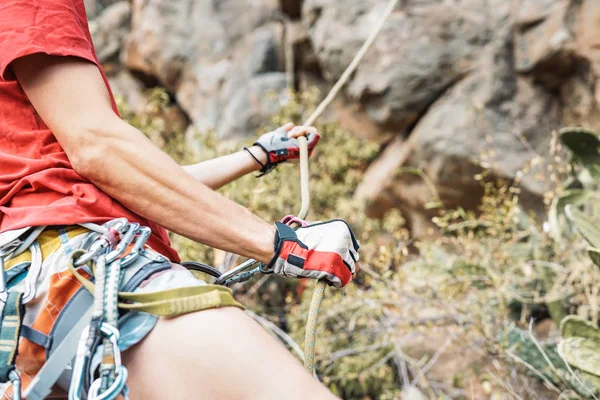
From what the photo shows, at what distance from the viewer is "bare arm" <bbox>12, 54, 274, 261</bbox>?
100cm

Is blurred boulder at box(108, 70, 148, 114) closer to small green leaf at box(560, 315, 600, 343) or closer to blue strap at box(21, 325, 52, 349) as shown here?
small green leaf at box(560, 315, 600, 343)

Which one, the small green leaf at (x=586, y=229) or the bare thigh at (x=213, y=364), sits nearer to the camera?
the bare thigh at (x=213, y=364)

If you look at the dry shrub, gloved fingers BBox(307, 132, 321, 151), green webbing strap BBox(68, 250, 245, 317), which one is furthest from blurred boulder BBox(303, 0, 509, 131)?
green webbing strap BBox(68, 250, 245, 317)

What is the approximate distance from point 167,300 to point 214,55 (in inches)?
226

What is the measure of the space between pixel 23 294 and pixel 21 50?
429 mm

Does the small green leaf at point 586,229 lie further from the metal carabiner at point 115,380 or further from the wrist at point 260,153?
the metal carabiner at point 115,380

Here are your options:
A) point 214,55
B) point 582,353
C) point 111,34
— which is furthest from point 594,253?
point 111,34

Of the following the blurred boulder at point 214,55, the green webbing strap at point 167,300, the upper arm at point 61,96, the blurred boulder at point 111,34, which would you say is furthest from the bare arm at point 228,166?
the blurred boulder at point 111,34

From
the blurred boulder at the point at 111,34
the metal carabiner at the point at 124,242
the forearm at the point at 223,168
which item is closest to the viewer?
the metal carabiner at the point at 124,242

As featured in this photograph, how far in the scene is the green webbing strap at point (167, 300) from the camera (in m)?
0.92

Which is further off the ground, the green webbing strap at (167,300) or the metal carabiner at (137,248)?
the metal carabiner at (137,248)

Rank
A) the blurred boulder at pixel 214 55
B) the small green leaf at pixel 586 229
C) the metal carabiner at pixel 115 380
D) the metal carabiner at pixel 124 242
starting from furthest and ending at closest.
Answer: the blurred boulder at pixel 214 55, the small green leaf at pixel 586 229, the metal carabiner at pixel 124 242, the metal carabiner at pixel 115 380

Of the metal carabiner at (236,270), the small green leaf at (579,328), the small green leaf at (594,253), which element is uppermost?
the metal carabiner at (236,270)

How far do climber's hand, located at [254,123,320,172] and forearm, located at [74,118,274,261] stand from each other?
2.13 feet
